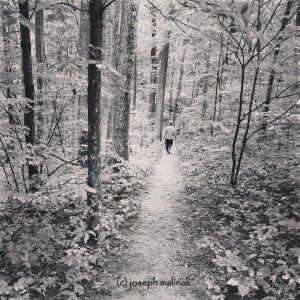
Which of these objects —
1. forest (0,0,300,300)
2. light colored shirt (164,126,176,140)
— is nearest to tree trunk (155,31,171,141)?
light colored shirt (164,126,176,140)

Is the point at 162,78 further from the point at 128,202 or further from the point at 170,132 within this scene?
the point at 128,202

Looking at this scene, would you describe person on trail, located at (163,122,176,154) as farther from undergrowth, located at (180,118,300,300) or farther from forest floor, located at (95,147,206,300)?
forest floor, located at (95,147,206,300)

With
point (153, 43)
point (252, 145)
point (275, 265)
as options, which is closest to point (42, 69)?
point (275, 265)

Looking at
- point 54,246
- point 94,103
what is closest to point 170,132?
point 94,103

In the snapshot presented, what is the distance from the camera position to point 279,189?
633 cm

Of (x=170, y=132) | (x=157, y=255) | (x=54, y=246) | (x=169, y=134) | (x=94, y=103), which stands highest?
(x=94, y=103)

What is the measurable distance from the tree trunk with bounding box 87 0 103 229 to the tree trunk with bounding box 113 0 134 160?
159 inches

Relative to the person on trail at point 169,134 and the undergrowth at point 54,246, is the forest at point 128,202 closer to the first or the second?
the undergrowth at point 54,246

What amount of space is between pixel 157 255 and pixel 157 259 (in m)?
0.13

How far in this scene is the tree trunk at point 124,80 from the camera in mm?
8375

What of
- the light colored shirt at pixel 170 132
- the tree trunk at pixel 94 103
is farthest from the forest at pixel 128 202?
the light colored shirt at pixel 170 132

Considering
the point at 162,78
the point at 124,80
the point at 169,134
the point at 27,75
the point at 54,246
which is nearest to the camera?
the point at 54,246

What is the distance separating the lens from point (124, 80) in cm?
827

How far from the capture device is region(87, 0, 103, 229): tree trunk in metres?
4.08
